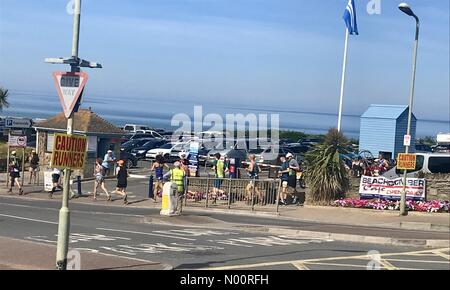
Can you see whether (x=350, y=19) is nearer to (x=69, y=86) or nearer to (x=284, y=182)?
(x=284, y=182)

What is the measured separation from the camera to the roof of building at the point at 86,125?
35.0 m

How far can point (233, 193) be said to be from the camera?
26500mm

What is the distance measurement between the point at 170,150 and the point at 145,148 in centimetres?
382

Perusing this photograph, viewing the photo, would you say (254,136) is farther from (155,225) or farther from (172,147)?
(155,225)

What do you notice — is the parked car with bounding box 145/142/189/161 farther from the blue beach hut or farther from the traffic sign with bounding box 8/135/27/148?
the traffic sign with bounding box 8/135/27/148

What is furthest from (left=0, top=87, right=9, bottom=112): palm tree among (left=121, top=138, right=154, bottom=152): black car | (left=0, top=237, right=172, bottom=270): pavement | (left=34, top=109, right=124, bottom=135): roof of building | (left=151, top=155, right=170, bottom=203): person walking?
(left=0, top=237, right=172, bottom=270): pavement

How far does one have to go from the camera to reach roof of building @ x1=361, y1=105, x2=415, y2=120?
40625 mm

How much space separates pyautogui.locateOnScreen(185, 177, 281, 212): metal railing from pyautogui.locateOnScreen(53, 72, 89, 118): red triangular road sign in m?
14.9

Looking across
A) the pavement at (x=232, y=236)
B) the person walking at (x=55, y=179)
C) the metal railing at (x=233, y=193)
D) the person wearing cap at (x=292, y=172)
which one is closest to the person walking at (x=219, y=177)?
the metal railing at (x=233, y=193)

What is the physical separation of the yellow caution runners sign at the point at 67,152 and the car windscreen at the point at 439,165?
19.5 metres

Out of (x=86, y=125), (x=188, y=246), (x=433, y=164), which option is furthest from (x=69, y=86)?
(x=86, y=125)

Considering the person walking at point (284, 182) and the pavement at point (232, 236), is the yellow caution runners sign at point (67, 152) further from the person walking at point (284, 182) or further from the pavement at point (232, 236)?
the person walking at point (284, 182)
